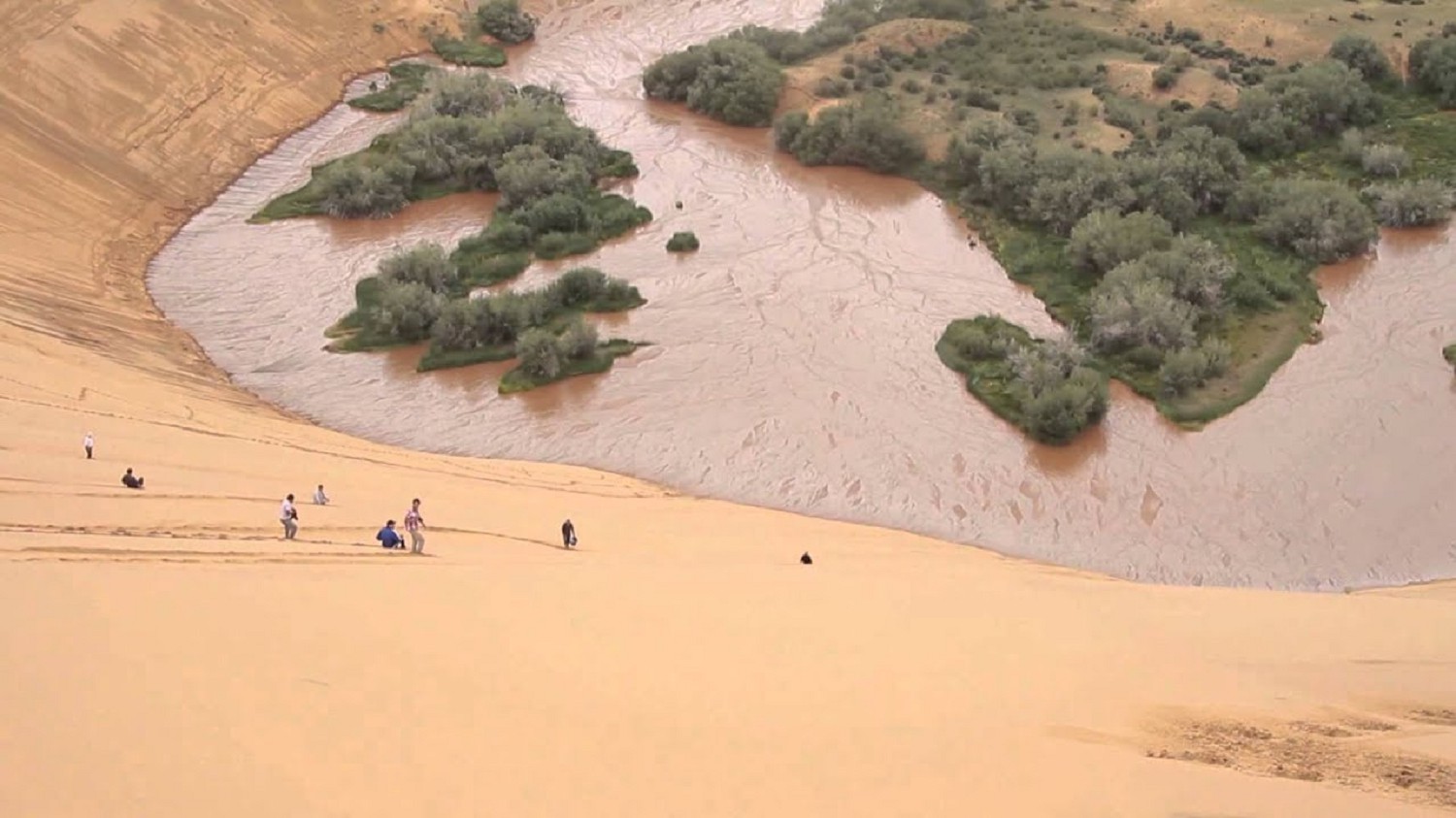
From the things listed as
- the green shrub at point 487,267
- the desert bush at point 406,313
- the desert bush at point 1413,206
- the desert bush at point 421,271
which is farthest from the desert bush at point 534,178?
the desert bush at point 1413,206

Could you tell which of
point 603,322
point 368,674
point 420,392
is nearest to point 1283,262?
point 603,322

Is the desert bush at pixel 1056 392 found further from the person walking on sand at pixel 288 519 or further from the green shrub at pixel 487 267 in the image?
the person walking on sand at pixel 288 519

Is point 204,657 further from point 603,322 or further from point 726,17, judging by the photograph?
point 726,17

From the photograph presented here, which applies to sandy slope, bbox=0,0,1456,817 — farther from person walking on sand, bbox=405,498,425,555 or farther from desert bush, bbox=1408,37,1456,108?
desert bush, bbox=1408,37,1456,108

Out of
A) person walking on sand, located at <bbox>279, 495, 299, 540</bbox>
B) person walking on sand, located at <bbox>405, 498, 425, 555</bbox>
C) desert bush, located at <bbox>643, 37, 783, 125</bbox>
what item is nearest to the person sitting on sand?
person walking on sand, located at <bbox>405, 498, 425, 555</bbox>

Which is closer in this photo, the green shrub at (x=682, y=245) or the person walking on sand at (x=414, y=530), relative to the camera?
the person walking on sand at (x=414, y=530)

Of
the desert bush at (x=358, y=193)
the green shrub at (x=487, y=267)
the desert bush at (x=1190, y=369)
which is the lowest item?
the desert bush at (x=1190, y=369)

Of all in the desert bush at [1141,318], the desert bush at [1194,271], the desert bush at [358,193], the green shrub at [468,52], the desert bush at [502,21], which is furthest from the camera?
the desert bush at [502,21]
